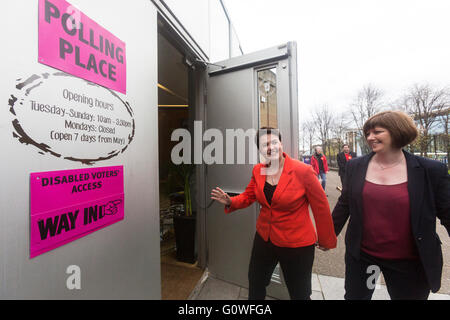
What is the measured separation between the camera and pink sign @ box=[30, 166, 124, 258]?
863 mm

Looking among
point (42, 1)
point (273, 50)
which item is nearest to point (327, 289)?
point (273, 50)

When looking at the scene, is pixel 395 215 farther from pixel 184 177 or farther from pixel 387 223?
pixel 184 177

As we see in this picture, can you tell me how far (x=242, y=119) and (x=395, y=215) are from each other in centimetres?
161

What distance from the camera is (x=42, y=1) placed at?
2.91 feet

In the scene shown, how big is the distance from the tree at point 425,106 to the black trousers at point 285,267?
59.7 feet

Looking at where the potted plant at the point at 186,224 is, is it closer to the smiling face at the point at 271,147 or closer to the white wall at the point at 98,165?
the white wall at the point at 98,165

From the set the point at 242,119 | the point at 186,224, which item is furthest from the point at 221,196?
the point at 186,224

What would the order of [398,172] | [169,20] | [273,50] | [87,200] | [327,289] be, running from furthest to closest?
[327,289] → [273,50] → [169,20] → [398,172] → [87,200]

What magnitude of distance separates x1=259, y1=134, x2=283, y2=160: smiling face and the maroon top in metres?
0.65

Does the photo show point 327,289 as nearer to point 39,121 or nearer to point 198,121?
point 198,121

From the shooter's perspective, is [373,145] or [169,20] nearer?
[373,145]

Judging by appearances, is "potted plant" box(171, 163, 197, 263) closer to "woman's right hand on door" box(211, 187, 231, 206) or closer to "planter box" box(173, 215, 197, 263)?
"planter box" box(173, 215, 197, 263)

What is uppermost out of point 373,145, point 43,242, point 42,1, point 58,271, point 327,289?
point 42,1
